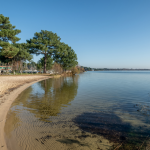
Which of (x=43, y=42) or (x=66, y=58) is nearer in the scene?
(x=43, y=42)

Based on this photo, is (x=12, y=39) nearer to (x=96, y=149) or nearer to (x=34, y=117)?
(x=34, y=117)

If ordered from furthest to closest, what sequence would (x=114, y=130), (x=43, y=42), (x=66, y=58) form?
(x=66, y=58), (x=43, y=42), (x=114, y=130)

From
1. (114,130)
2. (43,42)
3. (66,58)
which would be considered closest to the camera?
(114,130)

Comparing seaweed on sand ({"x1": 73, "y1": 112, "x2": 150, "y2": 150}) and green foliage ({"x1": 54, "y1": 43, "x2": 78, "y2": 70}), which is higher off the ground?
green foliage ({"x1": 54, "y1": 43, "x2": 78, "y2": 70})

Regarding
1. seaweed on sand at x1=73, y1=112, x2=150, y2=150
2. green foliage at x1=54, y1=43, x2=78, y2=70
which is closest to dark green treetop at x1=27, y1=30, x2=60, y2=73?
green foliage at x1=54, y1=43, x2=78, y2=70

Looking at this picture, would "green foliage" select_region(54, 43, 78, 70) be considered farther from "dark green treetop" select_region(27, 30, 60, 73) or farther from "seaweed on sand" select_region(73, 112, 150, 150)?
"seaweed on sand" select_region(73, 112, 150, 150)

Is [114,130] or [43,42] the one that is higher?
[43,42]

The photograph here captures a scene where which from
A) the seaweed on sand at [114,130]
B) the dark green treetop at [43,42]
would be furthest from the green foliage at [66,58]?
the seaweed on sand at [114,130]

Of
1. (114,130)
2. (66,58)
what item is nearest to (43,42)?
(66,58)

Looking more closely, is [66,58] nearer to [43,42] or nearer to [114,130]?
[43,42]

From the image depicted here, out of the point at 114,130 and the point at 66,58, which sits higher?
the point at 66,58

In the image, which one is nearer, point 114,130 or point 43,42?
point 114,130

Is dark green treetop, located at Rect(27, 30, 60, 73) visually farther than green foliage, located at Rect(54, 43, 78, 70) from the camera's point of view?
No

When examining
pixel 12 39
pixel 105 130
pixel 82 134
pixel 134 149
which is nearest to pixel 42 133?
pixel 82 134
